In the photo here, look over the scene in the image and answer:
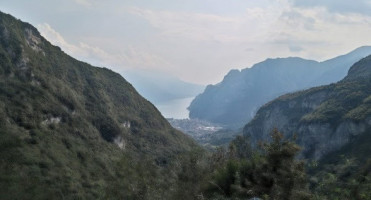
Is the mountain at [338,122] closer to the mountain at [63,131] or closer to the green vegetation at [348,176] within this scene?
the green vegetation at [348,176]

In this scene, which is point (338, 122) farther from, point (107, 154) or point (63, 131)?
point (63, 131)

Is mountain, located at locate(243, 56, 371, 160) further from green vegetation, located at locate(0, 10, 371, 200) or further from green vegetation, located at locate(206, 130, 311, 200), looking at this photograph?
green vegetation, located at locate(206, 130, 311, 200)

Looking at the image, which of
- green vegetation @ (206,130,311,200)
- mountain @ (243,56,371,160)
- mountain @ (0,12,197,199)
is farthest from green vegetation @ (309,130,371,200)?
mountain @ (0,12,197,199)

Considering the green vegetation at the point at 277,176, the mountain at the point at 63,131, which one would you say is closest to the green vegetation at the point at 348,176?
the green vegetation at the point at 277,176

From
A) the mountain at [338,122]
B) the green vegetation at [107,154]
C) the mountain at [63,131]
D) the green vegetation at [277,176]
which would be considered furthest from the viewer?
the mountain at [338,122]

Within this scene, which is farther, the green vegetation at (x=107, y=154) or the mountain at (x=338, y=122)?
the mountain at (x=338, y=122)

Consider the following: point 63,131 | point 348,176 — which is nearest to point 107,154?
point 63,131

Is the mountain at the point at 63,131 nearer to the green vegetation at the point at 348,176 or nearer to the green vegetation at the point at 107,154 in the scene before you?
the green vegetation at the point at 107,154

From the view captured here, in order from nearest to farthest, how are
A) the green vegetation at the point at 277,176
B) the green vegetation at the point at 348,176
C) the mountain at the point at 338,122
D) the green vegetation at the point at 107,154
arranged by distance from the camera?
1. the green vegetation at the point at 348,176
2. the green vegetation at the point at 277,176
3. the green vegetation at the point at 107,154
4. the mountain at the point at 338,122
